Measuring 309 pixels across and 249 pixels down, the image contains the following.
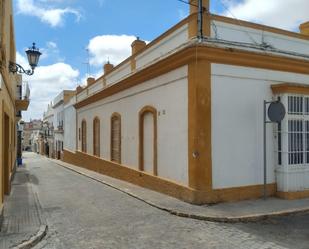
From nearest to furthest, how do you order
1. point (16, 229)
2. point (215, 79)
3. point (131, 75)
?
point (16, 229), point (215, 79), point (131, 75)

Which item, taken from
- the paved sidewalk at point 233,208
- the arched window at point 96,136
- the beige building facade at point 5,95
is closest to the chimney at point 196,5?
the beige building facade at point 5,95

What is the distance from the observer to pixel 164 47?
427 inches

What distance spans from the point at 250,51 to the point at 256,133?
2.15 meters

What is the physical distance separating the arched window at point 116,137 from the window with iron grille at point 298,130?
7.22m

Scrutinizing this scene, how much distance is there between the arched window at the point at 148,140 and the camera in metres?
11.3

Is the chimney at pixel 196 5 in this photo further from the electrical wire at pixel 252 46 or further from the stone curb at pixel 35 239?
the stone curb at pixel 35 239

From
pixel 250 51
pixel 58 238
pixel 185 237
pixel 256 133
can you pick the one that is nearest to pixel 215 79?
pixel 250 51

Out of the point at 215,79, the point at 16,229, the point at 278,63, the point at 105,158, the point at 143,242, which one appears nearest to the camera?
the point at 143,242

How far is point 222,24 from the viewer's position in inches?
372

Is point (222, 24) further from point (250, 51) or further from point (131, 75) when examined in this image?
point (131, 75)

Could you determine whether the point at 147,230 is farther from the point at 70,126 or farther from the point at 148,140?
the point at 70,126

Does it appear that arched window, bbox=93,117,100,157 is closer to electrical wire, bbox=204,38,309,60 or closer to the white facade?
the white facade

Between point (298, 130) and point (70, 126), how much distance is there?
20.9 m

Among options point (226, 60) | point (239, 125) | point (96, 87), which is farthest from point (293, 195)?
point (96, 87)
